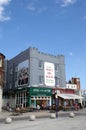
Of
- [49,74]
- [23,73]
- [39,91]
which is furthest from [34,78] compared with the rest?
[49,74]

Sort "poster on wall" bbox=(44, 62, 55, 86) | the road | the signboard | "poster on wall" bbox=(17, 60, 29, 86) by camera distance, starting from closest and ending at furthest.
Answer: the road, the signboard, "poster on wall" bbox=(17, 60, 29, 86), "poster on wall" bbox=(44, 62, 55, 86)

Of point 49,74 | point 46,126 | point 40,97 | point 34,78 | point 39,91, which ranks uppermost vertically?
point 49,74

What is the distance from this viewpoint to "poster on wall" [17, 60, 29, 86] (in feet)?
187

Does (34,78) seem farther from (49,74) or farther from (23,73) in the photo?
(49,74)

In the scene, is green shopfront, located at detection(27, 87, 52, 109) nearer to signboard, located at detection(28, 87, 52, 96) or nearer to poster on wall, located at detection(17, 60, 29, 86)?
signboard, located at detection(28, 87, 52, 96)

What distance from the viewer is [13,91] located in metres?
60.8

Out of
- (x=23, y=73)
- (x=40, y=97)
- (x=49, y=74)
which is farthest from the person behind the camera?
(x=49, y=74)

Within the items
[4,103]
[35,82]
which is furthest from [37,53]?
[4,103]

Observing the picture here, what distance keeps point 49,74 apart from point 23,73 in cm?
565

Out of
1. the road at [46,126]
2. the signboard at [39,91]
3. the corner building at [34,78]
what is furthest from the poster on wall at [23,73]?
the road at [46,126]

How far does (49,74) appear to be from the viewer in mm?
59094

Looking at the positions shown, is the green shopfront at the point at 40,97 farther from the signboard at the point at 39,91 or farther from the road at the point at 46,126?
the road at the point at 46,126

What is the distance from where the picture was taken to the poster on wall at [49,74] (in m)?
58.4

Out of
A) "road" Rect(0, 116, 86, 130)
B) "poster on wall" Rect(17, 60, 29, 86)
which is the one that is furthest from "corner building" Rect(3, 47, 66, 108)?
"road" Rect(0, 116, 86, 130)
